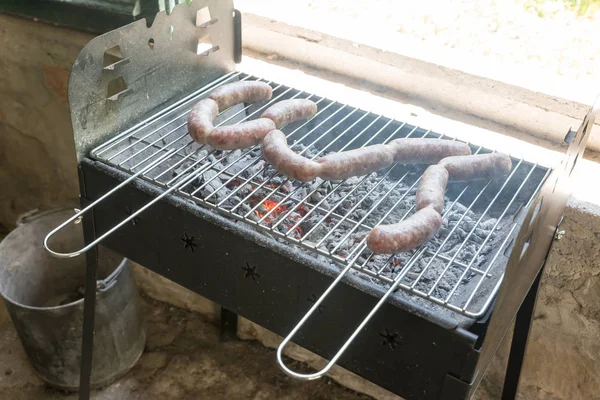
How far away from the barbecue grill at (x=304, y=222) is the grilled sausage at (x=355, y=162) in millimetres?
68

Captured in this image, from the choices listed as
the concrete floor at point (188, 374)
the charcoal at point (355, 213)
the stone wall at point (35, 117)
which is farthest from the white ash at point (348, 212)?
the concrete floor at point (188, 374)

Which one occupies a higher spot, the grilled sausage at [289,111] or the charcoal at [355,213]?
the grilled sausage at [289,111]

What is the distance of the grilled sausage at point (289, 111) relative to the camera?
1936 mm

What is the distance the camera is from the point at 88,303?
2.04 meters

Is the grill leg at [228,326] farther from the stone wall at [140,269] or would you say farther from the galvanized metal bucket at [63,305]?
the galvanized metal bucket at [63,305]

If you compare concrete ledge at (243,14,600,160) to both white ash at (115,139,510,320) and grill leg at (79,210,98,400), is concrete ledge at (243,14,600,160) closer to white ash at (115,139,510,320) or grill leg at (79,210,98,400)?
white ash at (115,139,510,320)

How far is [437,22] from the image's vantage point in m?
2.86

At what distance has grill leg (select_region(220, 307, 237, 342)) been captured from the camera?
285cm

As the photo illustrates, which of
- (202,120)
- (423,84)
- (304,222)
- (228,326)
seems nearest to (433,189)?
(304,222)

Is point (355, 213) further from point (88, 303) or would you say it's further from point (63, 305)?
point (63, 305)

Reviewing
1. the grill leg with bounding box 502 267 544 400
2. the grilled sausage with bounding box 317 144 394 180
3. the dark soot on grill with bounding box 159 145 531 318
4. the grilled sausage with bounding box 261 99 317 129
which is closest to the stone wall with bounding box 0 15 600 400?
the grill leg with bounding box 502 267 544 400

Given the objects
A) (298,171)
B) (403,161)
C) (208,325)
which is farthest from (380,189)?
(208,325)

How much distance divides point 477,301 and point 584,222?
2.43 feet

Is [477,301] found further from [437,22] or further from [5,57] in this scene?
[5,57]
